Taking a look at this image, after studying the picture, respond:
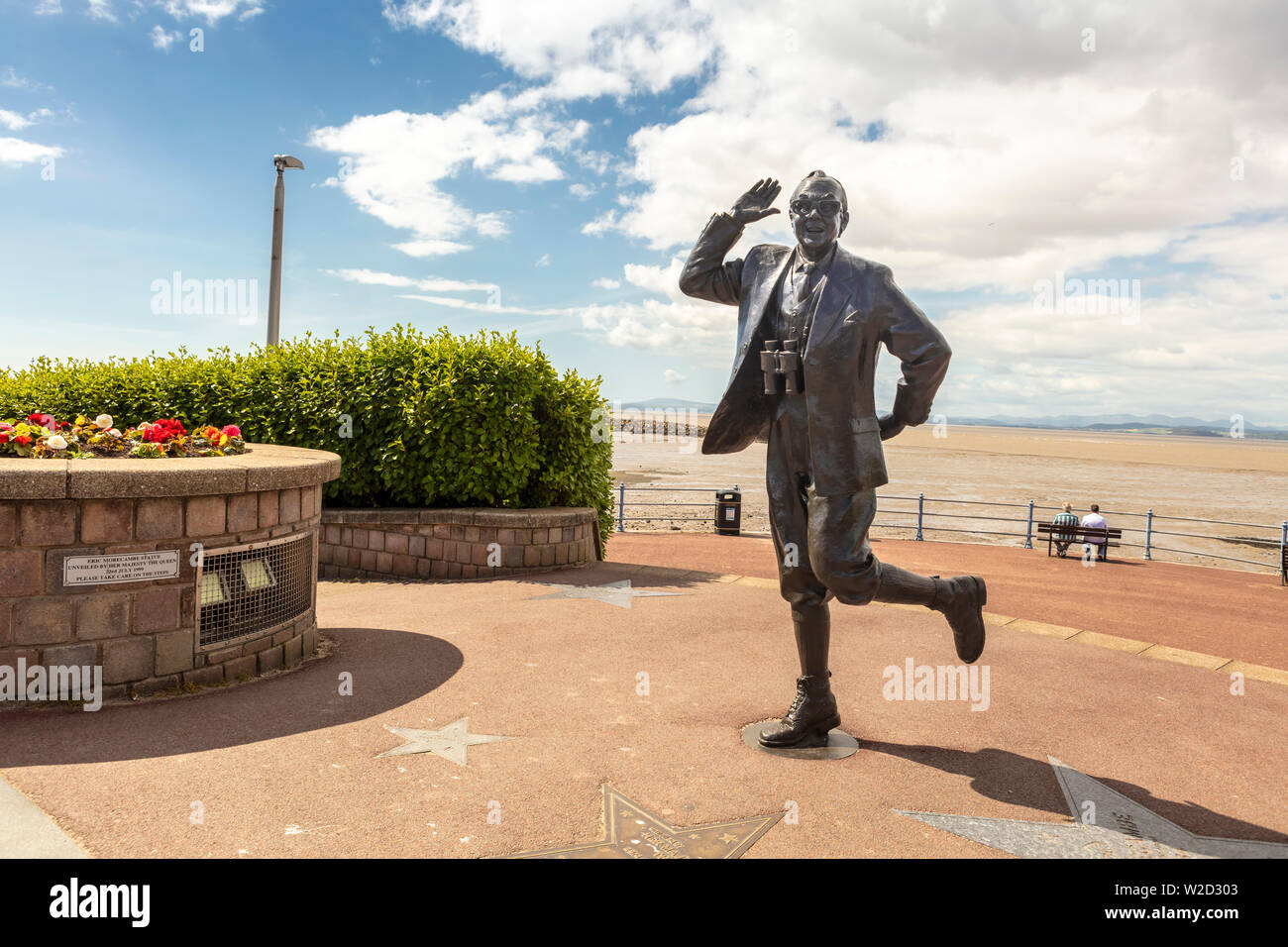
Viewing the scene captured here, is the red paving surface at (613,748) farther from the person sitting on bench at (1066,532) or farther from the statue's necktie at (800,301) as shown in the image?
the person sitting on bench at (1066,532)

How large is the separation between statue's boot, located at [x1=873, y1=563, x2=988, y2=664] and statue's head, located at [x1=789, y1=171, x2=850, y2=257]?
1.69 m

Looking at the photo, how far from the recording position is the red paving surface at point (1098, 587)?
25.7 feet

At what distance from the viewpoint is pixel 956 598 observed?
4.14 m

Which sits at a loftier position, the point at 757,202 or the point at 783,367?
the point at 757,202

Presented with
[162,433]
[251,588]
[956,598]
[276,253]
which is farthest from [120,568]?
[276,253]

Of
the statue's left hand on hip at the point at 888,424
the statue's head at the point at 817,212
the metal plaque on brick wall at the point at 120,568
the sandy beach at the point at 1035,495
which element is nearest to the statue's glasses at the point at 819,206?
the statue's head at the point at 817,212

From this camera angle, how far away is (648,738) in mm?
4219

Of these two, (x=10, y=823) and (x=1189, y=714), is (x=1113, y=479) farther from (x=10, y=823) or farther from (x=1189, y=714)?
(x=10, y=823)

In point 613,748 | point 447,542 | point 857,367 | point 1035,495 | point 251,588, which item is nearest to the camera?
point 857,367

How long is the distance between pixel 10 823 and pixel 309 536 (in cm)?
282

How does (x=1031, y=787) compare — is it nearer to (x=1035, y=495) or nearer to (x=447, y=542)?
(x=447, y=542)

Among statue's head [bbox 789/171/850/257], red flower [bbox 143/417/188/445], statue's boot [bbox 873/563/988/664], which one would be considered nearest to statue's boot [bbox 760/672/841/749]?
statue's boot [bbox 873/563/988/664]

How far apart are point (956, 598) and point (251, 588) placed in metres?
4.33

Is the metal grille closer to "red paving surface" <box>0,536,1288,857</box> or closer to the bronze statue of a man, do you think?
"red paving surface" <box>0,536,1288,857</box>
